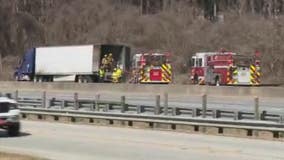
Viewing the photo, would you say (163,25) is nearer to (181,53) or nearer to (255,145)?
(181,53)

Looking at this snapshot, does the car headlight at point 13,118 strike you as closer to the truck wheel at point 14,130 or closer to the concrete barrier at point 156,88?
the truck wheel at point 14,130

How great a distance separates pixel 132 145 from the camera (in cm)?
1806

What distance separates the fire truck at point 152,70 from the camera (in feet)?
166

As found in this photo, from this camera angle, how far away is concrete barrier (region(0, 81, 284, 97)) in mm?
37666

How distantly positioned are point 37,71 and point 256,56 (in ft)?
62.4

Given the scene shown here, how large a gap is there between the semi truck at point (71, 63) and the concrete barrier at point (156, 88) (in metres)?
4.31

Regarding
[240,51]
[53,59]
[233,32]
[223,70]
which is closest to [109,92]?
[223,70]

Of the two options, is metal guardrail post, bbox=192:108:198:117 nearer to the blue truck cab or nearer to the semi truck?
the semi truck

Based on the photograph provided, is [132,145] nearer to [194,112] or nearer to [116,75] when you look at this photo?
[194,112]

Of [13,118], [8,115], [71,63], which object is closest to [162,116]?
[13,118]

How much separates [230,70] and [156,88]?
6.46 m

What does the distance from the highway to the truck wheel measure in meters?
0.21

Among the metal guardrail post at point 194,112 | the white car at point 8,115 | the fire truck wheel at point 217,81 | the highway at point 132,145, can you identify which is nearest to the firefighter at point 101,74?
the fire truck wheel at point 217,81

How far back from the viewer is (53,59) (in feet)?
186
